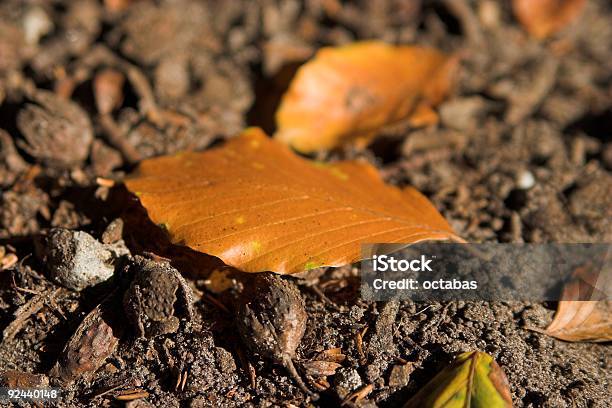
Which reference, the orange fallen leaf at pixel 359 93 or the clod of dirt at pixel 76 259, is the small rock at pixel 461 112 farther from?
the clod of dirt at pixel 76 259

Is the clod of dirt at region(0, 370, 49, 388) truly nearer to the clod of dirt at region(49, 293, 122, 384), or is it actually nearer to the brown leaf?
the clod of dirt at region(49, 293, 122, 384)

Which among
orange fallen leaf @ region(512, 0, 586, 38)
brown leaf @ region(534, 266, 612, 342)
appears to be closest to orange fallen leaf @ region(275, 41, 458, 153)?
orange fallen leaf @ region(512, 0, 586, 38)

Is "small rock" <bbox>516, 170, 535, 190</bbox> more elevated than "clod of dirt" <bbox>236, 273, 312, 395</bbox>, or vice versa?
"small rock" <bbox>516, 170, 535, 190</bbox>

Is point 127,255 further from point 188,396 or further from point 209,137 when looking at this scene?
point 209,137

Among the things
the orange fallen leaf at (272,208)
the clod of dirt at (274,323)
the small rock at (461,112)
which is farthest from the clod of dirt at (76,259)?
the small rock at (461,112)

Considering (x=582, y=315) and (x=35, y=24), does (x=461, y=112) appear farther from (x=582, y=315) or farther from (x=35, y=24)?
(x=35, y=24)

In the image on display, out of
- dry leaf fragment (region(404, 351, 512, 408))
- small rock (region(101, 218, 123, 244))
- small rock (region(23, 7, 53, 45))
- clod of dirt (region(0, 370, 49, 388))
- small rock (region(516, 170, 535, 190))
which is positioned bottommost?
clod of dirt (region(0, 370, 49, 388))

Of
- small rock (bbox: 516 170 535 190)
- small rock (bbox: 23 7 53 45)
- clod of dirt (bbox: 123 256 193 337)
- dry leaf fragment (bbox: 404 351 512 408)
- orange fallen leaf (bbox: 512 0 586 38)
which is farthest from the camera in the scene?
orange fallen leaf (bbox: 512 0 586 38)
